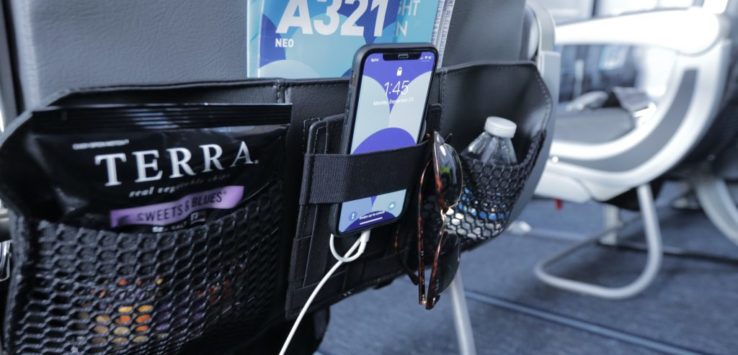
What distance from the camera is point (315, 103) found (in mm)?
450

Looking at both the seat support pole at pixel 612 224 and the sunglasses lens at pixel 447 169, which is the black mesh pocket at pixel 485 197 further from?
the seat support pole at pixel 612 224

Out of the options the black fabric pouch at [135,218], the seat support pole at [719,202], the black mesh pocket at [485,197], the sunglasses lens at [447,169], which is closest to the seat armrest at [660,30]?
the seat support pole at [719,202]

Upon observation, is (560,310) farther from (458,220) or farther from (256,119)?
(256,119)

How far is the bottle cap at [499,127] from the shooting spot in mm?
568

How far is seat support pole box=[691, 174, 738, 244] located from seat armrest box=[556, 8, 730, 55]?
0.61 metres

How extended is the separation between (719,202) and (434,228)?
58.0 inches

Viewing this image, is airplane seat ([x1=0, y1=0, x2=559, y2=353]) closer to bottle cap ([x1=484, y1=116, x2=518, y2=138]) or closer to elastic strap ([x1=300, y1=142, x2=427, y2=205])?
elastic strap ([x1=300, y1=142, x2=427, y2=205])

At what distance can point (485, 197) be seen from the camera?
1.96 feet

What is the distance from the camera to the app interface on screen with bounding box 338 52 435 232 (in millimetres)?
451

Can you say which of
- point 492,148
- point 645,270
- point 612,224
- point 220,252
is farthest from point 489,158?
point 612,224

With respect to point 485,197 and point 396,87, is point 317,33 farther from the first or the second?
point 485,197

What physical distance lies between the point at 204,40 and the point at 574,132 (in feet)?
4.09

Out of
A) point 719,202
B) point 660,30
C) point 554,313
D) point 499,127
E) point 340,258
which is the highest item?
point 660,30

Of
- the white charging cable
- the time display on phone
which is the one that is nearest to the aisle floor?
the white charging cable
